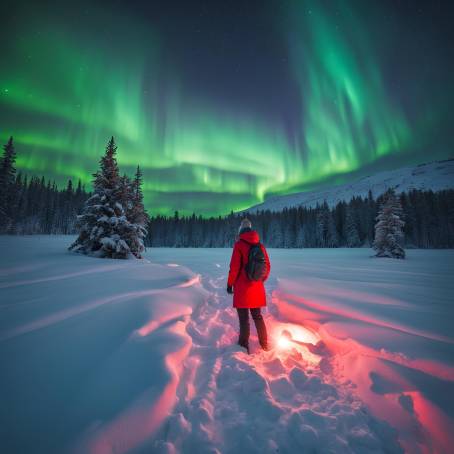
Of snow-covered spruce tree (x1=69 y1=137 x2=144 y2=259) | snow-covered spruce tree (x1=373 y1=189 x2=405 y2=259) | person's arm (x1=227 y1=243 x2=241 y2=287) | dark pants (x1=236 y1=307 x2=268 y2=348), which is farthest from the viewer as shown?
snow-covered spruce tree (x1=373 y1=189 x2=405 y2=259)

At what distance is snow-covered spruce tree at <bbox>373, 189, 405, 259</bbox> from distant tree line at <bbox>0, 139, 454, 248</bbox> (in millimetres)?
33270

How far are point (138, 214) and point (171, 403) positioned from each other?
57.9 ft

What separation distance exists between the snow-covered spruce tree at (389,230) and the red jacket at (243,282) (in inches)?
1168

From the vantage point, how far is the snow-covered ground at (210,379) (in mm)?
1989

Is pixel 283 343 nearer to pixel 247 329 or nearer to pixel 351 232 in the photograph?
pixel 247 329

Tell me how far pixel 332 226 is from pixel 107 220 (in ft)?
208

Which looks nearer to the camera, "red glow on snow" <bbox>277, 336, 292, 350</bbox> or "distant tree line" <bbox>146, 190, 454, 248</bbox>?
"red glow on snow" <bbox>277, 336, 292, 350</bbox>

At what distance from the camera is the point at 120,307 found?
442 cm

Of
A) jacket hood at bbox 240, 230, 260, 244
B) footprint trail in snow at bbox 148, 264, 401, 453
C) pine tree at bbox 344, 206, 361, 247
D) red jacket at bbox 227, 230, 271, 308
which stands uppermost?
pine tree at bbox 344, 206, 361, 247

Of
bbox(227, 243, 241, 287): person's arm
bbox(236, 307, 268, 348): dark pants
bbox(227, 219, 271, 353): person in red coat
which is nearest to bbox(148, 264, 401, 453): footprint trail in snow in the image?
bbox(236, 307, 268, 348): dark pants

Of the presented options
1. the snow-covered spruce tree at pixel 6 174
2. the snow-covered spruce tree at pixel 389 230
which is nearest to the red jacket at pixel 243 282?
the snow-covered spruce tree at pixel 389 230

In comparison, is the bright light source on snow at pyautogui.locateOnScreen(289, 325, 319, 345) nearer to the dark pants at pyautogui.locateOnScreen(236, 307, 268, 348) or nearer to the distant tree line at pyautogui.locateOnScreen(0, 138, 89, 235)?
the dark pants at pyautogui.locateOnScreen(236, 307, 268, 348)

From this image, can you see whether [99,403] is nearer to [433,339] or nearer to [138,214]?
[433,339]

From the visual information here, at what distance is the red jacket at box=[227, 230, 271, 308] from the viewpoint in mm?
3879
